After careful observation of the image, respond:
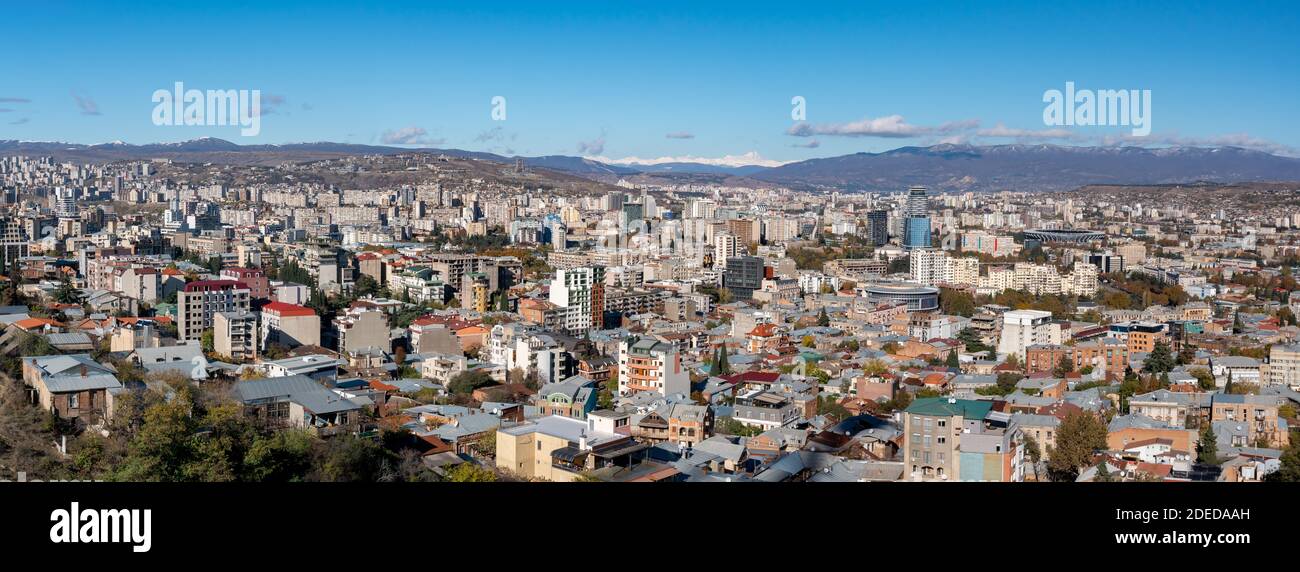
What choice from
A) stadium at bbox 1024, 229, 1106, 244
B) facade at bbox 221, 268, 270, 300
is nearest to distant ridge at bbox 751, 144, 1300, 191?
stadium at bbox 1024, 229, 1106, 244

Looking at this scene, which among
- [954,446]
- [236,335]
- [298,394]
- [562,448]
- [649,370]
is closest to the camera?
[562,448]

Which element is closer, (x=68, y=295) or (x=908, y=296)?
(x=68, y=295)

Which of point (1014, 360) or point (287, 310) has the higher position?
point (287, 310)

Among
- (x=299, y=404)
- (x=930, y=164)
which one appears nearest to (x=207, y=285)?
(x=299, y=404)

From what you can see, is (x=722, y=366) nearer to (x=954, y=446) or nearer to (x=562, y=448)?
(x=954, y=446)

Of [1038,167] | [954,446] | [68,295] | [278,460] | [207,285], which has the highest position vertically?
[1038,167]

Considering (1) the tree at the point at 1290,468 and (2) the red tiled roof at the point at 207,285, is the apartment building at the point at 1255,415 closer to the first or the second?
(1) the tree at the point at 1290,468

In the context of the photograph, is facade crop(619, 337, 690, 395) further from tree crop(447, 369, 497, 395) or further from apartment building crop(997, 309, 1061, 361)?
apartment building crop(997, 309, 1061, 361)
